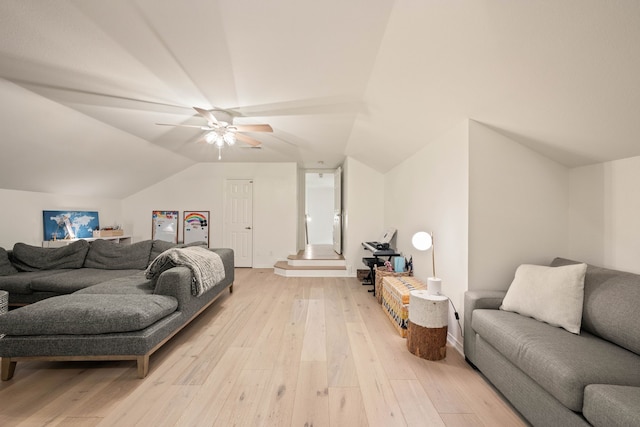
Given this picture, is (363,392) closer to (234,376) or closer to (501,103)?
(234,376)

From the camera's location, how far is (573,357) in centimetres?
146

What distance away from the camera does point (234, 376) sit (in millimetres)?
2125

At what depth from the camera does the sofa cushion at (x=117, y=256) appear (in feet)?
12.6

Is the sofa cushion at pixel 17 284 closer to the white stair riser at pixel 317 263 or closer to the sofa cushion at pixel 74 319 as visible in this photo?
the sofa cushion at pixel 74 319

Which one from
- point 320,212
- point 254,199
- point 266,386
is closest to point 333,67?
point 266,386

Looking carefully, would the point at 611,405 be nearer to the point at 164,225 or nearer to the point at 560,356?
the point at 560,356

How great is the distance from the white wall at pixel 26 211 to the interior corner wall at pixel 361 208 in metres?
5.23

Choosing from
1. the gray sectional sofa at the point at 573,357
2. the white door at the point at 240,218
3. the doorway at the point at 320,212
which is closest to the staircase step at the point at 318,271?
the white door at the point at 240,218

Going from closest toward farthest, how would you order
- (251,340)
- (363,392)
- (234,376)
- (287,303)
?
(363,392) < (234,376) < (251,340) < (287,303)

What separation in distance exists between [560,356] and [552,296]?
23.6 inches

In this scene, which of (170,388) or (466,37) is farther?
(170,388)

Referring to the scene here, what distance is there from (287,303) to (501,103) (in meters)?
3.38

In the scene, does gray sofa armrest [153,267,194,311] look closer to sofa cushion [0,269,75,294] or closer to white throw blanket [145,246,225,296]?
white throw blanket [145,246,225,296]

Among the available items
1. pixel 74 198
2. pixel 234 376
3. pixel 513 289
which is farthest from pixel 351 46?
pixel 74 198
